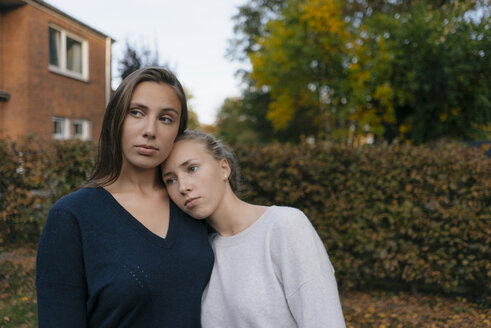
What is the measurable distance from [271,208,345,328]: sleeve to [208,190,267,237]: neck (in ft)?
0.83

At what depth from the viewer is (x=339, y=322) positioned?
1600 mm

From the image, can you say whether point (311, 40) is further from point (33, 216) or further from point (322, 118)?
point (33, 216)

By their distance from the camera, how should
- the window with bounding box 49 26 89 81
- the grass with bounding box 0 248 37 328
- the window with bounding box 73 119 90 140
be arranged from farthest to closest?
1. the window with bounding box 73 119 90 140
2. the window with bounding box 49 26 89 81
3. the grass with bounding box 0 248 37 328

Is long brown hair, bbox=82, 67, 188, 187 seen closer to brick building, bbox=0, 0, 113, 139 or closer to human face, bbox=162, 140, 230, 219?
human face, bbox=162, 140, 230, 219

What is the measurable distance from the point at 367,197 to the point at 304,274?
361 cm

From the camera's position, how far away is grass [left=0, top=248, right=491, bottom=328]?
4.48m

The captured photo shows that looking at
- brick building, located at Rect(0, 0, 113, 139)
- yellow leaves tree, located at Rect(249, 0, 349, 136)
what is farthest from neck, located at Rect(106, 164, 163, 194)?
yellow leaves tree, located at Rect(249, 0, 349, 136)

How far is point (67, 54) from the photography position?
1473 centimetres

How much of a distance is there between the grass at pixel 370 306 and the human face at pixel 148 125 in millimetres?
3248

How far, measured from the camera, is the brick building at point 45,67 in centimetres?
1323

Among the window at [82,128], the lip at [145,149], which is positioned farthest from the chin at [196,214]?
the window at [82,128]

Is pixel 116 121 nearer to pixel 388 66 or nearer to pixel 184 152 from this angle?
pixel 184 152

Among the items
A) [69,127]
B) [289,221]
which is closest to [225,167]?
[289,221]

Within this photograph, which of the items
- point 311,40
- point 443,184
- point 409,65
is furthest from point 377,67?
point 443,184
